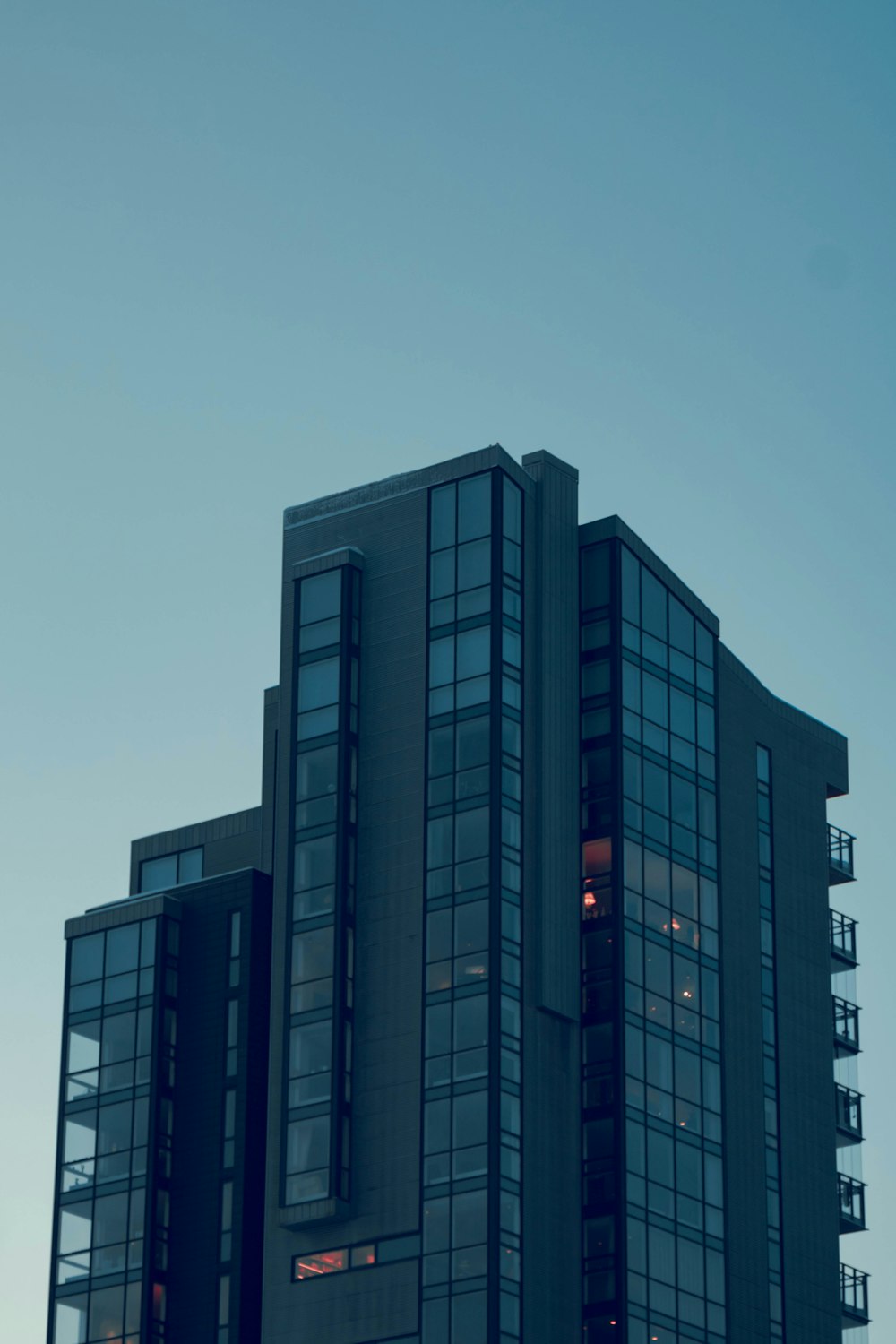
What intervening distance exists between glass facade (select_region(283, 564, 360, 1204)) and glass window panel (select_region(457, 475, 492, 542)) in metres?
5.43

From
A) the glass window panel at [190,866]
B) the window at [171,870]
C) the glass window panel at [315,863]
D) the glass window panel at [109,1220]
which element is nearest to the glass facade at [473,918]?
the glass window panel at [315,863]

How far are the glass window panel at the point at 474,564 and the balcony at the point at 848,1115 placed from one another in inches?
1227

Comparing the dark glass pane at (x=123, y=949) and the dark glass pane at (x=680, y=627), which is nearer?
the dark glass pane at (x=123, y=949)

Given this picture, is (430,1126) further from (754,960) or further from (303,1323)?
(754,960)

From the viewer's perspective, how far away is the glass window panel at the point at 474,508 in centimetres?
10881

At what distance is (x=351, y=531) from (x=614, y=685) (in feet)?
42.9

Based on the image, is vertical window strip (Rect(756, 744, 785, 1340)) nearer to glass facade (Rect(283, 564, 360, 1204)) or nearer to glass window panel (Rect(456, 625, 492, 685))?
glass window panel (Rect(456, 625, 492, 685))

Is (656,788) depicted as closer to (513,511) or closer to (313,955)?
(513,511)

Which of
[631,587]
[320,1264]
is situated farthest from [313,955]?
[631,587]

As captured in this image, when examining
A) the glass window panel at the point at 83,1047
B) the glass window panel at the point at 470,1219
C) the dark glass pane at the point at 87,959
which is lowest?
the glass window panel at the point at 470,1219

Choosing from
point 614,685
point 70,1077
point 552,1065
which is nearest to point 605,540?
point 614,685

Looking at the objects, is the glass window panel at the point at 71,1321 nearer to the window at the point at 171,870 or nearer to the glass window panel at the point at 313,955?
the glass window panel at the point at 313,955

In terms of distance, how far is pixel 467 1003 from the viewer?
10200 centimetres

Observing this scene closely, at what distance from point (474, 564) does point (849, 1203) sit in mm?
35503
